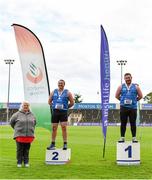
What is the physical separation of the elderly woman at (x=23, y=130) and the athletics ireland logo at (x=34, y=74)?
1.95 meters

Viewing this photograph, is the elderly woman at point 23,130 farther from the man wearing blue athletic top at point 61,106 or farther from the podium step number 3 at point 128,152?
the podium step number 3 at point 128,152

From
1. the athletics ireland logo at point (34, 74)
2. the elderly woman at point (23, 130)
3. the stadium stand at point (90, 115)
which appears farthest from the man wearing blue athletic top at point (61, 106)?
the stadium stand at point (90, 115)

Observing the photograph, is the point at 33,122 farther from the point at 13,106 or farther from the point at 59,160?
the point at 13,106

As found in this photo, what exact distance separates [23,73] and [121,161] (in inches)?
133

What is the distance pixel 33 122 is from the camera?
927 cm

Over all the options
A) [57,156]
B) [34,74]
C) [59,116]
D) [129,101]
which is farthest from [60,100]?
[34,74]

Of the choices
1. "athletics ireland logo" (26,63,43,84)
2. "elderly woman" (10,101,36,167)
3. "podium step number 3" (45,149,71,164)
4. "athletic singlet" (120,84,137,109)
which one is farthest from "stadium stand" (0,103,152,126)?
"elderly woman" (10,101,36,167)

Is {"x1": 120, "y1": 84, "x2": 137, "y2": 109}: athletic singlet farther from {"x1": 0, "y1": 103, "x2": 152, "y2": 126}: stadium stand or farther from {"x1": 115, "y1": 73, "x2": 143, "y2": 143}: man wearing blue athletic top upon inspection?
{"x1": 0, "y1": 103, "x2": 152, "y2": 126}: stadium stand

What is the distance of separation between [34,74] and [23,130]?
229cm

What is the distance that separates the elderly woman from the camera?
9.14 m

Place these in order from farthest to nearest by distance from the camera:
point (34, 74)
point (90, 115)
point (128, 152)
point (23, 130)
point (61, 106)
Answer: point (90, 115) < point (34, 74) < point (61, 106) < point (128, 152) < point (23, 130)

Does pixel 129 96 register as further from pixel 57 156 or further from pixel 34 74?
pixel 34 74

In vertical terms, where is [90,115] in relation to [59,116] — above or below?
below

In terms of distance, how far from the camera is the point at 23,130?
916 cm
